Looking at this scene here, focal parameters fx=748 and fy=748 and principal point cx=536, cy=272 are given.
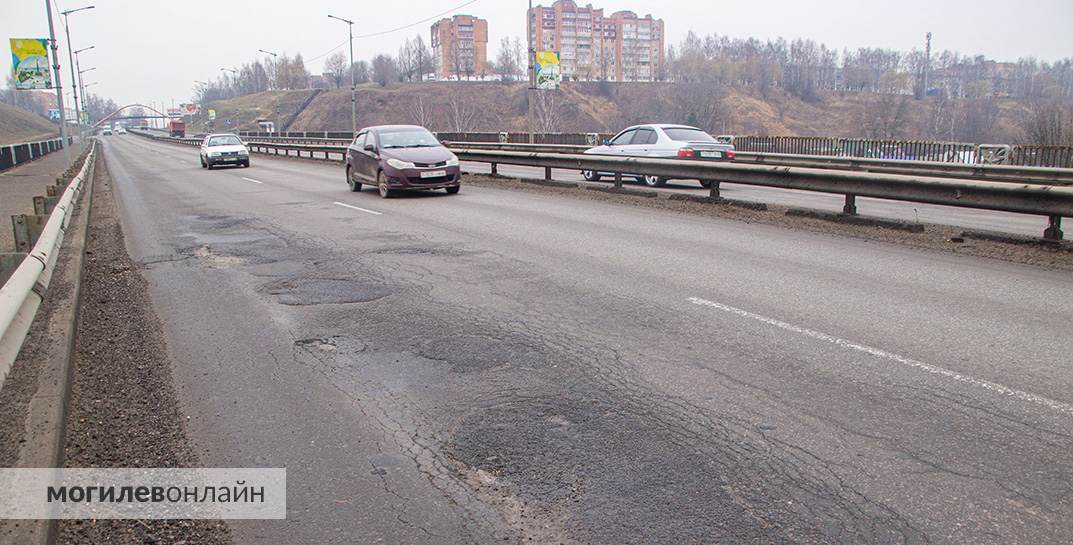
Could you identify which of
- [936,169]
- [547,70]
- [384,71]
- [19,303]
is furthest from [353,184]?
[384,71]

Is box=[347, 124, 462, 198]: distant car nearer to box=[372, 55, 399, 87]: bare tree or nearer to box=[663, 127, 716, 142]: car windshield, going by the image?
box=[663, 127, 716, 142]: car windshield

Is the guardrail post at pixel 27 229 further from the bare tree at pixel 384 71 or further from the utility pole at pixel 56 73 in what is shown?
the bare tree at pixel 384 71

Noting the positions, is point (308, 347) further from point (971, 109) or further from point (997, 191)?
point (971, 109)

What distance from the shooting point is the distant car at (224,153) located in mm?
31750

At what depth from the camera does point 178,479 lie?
3.54 metres

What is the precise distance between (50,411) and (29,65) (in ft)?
112

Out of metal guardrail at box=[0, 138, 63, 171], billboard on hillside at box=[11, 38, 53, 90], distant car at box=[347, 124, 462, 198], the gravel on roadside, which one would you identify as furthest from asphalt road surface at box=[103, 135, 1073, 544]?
metal guardrail at box=[0, 138, 63, 171]

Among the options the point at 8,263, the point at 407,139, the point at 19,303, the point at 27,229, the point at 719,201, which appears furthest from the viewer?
the point at 407,139

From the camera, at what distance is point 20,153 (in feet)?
123

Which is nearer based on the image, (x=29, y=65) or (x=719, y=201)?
(x=719, y=201)

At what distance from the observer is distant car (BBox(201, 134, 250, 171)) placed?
3175 centimetres

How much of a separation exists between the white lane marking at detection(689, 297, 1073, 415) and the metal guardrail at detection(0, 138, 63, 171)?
35.1 metres

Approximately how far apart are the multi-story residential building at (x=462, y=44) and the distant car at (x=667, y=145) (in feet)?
531

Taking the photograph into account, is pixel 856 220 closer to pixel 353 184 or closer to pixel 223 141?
pixel 353 184
